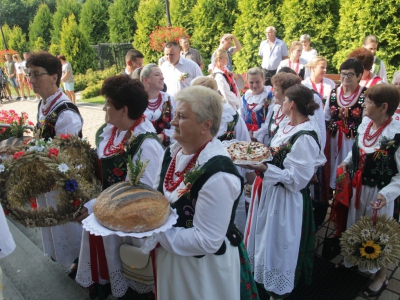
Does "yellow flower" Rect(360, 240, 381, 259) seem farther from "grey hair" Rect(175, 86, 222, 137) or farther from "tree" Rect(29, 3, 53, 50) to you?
"tree" Rect(29, 3, 53, 50)

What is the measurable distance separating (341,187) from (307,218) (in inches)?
22.7

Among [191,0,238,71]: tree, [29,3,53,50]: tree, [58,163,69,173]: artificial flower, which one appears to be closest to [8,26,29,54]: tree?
[29,3,53,50]: tree

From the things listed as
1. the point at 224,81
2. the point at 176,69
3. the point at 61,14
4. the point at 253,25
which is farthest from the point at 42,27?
the point at 224,81

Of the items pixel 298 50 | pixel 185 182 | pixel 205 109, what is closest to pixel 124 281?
pixel 185 182

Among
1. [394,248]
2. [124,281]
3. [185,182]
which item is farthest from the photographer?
[394,248]

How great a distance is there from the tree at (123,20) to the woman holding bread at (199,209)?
2216 cm

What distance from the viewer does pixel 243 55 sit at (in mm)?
12531

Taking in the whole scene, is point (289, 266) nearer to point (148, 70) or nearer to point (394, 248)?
point (394, 248)

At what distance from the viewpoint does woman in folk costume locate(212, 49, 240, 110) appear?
21.0ft

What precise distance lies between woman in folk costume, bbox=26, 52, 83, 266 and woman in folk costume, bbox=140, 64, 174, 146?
1098 mm

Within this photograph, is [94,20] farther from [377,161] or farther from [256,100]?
[377,161]

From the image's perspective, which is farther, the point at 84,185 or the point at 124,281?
the point at 124,281

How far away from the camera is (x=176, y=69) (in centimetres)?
694

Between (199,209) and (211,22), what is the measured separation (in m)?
13.3
